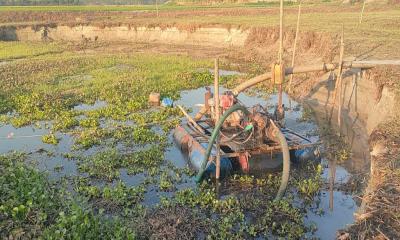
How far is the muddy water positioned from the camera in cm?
1045

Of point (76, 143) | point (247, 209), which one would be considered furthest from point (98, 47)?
point (247, 209)

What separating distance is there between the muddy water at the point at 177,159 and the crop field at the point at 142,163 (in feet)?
0.15

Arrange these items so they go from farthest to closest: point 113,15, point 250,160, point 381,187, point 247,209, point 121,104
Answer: point 113,15 → point 121,104 → point 250,160 → point 247,209 → point 381,187

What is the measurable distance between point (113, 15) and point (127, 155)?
4971 centimetres

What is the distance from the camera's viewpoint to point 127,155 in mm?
14102

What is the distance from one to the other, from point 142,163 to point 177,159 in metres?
1.33

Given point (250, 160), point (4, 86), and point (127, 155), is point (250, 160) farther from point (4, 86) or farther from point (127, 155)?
point (4, 86)

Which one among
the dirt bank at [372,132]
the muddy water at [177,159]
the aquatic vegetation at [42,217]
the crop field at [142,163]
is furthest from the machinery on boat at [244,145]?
the aquatic vegetation at [42,217]

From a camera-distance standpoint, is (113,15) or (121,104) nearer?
(121,104)

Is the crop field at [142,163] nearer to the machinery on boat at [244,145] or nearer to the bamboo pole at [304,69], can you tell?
the machinery on boat at [244,145]

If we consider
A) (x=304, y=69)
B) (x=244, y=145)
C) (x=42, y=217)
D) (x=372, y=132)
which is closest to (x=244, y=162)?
(x=244, y=145)

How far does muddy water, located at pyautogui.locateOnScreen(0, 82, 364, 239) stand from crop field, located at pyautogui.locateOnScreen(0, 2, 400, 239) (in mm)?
47

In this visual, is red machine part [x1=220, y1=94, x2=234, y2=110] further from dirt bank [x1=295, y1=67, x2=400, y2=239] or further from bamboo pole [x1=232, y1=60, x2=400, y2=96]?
dirt bank [x1=295, y1=67, x2=400, y2=239]

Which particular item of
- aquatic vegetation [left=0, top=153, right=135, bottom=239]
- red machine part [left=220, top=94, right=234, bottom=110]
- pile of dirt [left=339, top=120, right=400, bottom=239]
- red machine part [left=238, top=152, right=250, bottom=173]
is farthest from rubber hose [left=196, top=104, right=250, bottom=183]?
pile of dirt [left=339, top=120, right=400, bottom=239]
